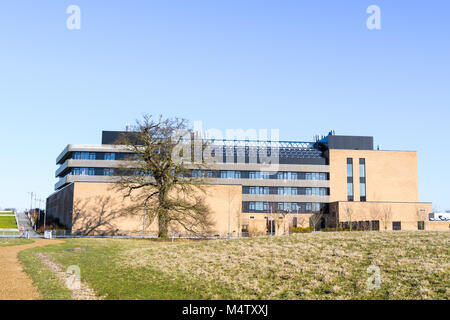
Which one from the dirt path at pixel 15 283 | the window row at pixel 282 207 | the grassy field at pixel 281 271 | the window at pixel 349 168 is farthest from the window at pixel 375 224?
the dirt path at pixel 15 283

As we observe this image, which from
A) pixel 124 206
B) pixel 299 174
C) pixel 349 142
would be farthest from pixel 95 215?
pixel 349 142

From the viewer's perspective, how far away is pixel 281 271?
18.8m

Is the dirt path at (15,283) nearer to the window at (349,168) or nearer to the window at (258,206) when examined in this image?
the window at (258,206)

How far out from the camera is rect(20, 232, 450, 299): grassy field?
15.3 meters

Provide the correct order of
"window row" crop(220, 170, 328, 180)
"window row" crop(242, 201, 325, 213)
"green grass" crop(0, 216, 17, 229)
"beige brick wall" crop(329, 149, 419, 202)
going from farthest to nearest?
"green grass" crop(0, 216, 17, 229) < "window row" crop(220, 170, 328, 180) < "beige brick wall" crop(329, 149, 419, 202) < "window row" crop(242, 201, 325, 213)

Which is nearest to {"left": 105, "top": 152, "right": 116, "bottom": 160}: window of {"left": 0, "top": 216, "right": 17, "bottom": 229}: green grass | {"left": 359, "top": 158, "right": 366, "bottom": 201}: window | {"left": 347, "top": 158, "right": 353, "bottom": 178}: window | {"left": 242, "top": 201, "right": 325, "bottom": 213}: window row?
{"left": 0, "top": 216, "right": 17, "bottom": 229}: green grass

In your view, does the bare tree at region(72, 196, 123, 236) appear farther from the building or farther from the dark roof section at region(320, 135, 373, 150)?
the dark roof section at region(320, 135, 373, 150)

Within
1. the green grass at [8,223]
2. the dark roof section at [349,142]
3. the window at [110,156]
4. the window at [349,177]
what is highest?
the dark roof section at [349,142]

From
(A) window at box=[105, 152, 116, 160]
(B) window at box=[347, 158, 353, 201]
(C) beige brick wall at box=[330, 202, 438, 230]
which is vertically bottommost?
(C) beige brick wall at box=[330, 202, 438, 230]

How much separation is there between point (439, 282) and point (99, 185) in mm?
55723

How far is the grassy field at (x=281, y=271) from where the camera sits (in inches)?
602

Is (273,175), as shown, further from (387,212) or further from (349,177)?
(387,212)

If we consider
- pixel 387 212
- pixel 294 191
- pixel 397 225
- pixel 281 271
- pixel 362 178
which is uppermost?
pixel 362 178

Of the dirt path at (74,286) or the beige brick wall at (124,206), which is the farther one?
the beige brick wall at (124,206)
